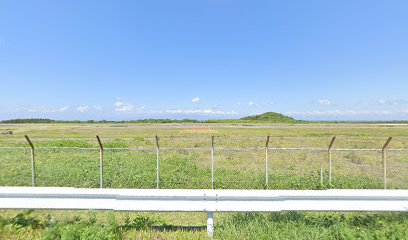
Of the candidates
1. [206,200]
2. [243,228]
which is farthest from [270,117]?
[206,200]

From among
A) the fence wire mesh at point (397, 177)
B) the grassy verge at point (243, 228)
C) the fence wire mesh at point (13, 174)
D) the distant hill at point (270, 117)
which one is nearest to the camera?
the grassy verge at point (243, 228)

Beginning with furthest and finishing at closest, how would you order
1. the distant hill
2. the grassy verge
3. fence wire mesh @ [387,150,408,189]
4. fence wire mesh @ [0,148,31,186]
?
the distant hill
fence wire mesh @ [0,148,31,186]
fence wire mesh @ [387,150,408,189]
the grassy verge

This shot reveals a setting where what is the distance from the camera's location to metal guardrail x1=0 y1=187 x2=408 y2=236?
10.7 ft

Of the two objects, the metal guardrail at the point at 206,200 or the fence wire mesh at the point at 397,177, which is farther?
the fence wire mesh at the point at 397,177

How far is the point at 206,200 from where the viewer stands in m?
3.29

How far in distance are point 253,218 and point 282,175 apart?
6165 mm

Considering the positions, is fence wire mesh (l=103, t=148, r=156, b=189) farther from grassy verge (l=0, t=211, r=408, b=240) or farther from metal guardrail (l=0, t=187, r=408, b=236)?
metal guardrail (l=0, t=187, r=408, b=236)

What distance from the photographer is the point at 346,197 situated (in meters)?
3.37

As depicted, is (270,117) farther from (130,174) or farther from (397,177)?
(130,174)

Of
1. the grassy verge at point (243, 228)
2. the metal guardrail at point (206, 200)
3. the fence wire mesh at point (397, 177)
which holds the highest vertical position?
the metal guardrail at point (206, 200)

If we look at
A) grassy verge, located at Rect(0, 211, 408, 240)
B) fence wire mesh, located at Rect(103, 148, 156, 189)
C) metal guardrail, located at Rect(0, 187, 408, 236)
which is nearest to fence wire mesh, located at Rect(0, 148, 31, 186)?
fence wire mesh, located at Rect(103, 148, 156, 189)

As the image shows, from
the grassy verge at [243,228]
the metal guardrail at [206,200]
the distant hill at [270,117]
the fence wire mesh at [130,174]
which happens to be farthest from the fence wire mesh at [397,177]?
the distant hill at [270,117]

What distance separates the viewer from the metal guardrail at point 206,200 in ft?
10.7

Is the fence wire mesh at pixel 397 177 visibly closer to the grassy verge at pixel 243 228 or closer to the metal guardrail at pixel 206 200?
the grassy verge at pixel 243 228
